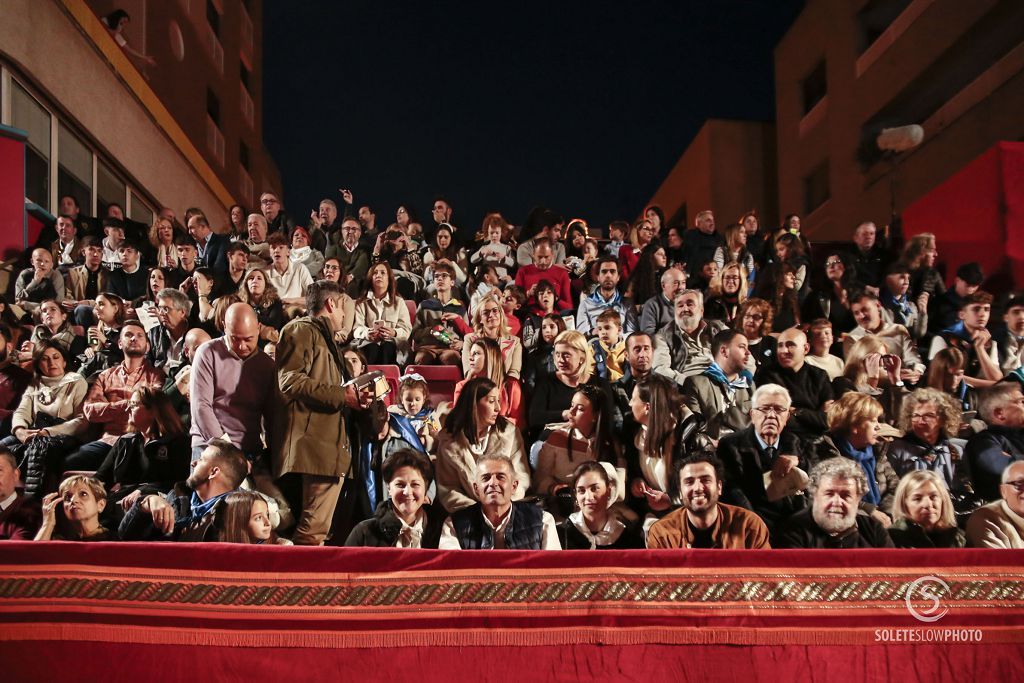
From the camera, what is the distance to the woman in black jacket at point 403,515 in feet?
12.6

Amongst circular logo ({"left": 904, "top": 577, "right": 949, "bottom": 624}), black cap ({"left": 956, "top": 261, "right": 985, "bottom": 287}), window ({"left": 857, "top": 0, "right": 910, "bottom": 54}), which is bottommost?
circular logo ({"left": 904, "top": 577, "right": 949, "bottom": 624})

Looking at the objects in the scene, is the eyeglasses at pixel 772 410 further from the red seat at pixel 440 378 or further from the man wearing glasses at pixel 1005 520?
the red seat at pixel 440 378

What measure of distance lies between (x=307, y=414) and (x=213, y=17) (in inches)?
609

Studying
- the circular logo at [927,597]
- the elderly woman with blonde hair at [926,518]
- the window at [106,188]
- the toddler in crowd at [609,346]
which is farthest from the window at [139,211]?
the circular logo at [927,597]

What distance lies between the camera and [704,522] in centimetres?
384

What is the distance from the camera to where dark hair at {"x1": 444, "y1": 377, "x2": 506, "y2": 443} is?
4.54 metres

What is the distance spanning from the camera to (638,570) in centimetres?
328

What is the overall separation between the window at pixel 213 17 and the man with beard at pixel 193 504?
15089mm

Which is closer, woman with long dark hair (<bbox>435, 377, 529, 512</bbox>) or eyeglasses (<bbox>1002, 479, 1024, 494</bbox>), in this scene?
Result: eyeglasses (<bbox>1002, 479, 1024, 494</bbox>)

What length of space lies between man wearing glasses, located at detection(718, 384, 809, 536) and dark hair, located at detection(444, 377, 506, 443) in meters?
1.17

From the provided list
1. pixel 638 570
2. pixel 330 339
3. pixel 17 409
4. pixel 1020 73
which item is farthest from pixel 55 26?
pixel 1020 73

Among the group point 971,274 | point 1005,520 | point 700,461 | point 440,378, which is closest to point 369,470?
point 440,378

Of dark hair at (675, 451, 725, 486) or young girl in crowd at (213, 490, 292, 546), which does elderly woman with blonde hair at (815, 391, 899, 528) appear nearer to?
dark hair at (675, 451, 725, 486)

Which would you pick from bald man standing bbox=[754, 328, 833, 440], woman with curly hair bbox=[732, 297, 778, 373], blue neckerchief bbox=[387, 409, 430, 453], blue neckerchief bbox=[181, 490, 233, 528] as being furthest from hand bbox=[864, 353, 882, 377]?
blue neckerchief bbox=[181, 490, 233, 528]
